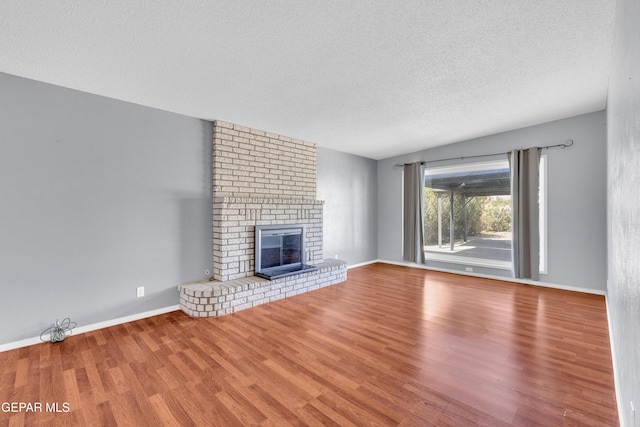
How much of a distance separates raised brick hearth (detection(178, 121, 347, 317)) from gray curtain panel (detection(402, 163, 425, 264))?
1.88 meters

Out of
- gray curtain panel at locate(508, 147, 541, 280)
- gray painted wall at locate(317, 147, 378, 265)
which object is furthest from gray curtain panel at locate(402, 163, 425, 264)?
gray curtain panel at locate(508, 147, 541, 280)

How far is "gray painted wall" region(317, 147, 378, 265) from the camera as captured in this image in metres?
5.59

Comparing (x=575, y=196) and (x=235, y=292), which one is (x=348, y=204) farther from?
(x=575, y=196)

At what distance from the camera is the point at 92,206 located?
294 centimetres

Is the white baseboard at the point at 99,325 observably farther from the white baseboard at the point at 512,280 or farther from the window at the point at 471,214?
the window at the point at 471,214

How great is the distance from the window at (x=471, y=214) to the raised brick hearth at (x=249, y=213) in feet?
7.95

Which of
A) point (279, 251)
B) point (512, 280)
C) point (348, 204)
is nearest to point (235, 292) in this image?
point (279, 251)

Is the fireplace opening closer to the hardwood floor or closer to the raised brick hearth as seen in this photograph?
the raised brick hearth

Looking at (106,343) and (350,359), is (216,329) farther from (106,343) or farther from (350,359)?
(350,359)

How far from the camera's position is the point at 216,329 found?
9.70ft

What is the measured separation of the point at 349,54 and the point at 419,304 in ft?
9.97

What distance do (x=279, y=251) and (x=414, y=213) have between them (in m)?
3.14

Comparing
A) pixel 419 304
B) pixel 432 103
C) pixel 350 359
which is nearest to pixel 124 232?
pixel 350 359

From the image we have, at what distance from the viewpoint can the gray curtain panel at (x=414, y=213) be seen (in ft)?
19.4
